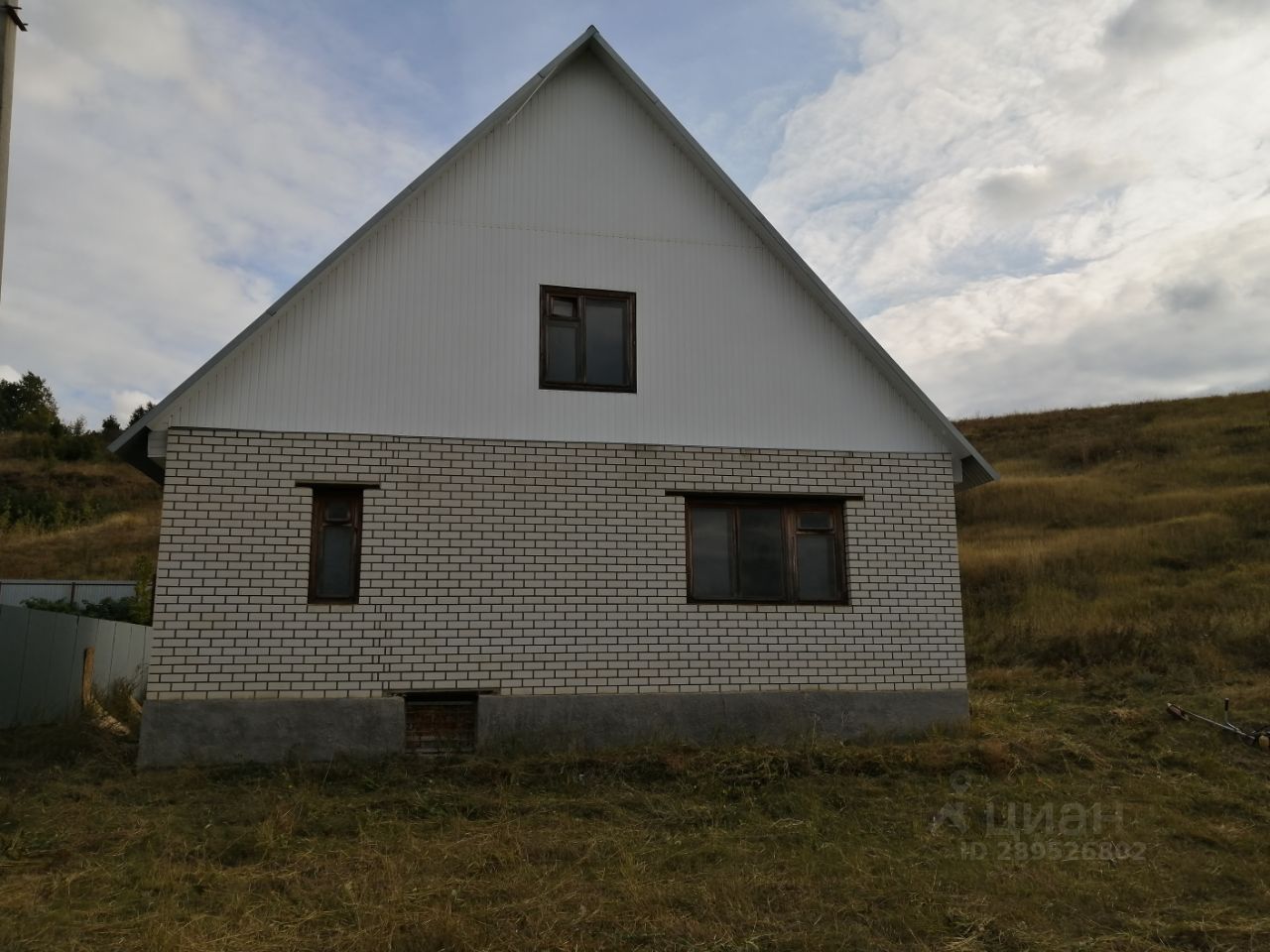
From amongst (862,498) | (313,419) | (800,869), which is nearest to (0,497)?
(313,419)

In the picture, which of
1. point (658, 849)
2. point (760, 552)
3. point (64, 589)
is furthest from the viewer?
point (64, 589)

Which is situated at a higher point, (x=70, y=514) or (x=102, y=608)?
(x=70, y=514)

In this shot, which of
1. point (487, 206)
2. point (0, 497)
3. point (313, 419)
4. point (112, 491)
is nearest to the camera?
point (313, 419)

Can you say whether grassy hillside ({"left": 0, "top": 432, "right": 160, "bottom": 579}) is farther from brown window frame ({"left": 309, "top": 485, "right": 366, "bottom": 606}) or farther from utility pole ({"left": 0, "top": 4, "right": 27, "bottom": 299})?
utility pole ({"left": 0, "top": 4, "right": 27, "bottom": 299})

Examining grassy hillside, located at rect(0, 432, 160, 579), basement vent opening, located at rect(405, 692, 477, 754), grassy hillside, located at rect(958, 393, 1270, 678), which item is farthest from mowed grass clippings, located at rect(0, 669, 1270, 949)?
grassy hillside, located at rect(0, 432, 160, 579)

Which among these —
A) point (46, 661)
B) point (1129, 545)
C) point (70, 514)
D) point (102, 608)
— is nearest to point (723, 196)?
point (46, 661)

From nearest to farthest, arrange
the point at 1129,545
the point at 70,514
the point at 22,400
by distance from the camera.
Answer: the point at 1129,545 < the point at 70,514 < the point at 22,400

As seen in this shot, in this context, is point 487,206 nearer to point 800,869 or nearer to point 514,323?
point 514,323

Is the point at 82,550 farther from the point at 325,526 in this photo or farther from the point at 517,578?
the point at 517,578

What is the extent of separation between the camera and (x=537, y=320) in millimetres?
10188

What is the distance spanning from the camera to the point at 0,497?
36.6 m

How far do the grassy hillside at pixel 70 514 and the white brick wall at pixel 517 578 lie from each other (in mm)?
16445

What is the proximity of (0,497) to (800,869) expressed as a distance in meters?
38.0

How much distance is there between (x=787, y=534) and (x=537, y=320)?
10.8 ft
